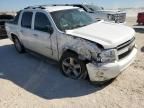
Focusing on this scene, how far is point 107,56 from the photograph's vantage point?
518cm

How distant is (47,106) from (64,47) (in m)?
1.71

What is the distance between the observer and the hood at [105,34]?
5246 mm

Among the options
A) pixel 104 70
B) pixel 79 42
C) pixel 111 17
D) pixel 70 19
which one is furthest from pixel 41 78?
pixel 111 17

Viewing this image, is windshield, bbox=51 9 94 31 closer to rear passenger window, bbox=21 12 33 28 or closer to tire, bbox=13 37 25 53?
rear passenger window, bbox=21 12 33 28

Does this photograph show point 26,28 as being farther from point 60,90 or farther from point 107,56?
point 107,56

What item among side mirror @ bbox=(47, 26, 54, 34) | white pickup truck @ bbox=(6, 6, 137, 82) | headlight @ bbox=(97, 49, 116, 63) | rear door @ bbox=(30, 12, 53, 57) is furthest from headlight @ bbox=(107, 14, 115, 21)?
headlight @ bbox=(97, 49, 116, 63)

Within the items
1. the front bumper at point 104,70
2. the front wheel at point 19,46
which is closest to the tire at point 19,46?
the front wheel at point 19,46

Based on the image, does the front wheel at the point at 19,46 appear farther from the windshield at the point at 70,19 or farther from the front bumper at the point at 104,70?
the front bumper at the point at 104,70

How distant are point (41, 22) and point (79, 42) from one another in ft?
6.12

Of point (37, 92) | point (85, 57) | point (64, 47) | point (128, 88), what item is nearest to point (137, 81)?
point (128, 88)

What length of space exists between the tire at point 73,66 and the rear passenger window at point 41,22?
1132mm

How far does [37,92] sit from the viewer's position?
5633mm

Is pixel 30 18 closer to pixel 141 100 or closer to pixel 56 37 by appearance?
pixel 56 37

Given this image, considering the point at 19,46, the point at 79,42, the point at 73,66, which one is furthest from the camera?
the point at 19,46
